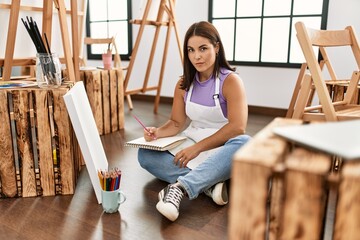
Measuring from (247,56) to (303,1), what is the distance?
2.45 ft

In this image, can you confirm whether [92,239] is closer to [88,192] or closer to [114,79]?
[88,192]

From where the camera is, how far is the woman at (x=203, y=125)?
144cm

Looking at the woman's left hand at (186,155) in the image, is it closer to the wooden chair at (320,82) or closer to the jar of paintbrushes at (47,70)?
the wooden chair at (320,82)

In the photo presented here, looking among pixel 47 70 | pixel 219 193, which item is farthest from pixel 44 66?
pixel 219 193

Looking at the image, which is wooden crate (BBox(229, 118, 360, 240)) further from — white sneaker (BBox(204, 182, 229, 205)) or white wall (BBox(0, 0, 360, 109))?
white wall (BBox(0, 0, 360, 109))

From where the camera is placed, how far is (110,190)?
1389 millimetres

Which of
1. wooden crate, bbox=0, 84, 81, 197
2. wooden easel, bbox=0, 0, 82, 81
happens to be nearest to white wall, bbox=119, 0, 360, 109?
wooden easel, bbox=0, 0, 82, 81

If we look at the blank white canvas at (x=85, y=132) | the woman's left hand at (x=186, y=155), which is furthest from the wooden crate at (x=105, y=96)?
the woman's left hand at (x=186, y=155)

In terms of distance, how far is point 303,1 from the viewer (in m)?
3.18

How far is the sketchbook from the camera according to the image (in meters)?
1.61

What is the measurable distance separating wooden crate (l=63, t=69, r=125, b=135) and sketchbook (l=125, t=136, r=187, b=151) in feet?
3.39

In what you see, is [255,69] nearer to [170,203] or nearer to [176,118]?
[176,118]

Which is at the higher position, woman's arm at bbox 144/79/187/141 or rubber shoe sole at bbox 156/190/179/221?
woman's arm at bbox 144/79/187/141

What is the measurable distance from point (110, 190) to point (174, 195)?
0.27 m
